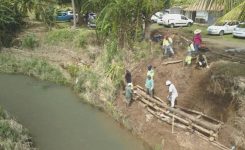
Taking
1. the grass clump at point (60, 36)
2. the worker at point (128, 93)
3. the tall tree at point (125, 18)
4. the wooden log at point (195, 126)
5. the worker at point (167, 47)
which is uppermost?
the tall tree at point (125, 18)

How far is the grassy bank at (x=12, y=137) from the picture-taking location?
16.8 metres

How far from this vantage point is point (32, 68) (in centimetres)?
3203

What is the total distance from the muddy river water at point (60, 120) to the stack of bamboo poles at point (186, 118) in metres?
1.80

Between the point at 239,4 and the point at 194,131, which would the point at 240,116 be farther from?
the point at 239,4

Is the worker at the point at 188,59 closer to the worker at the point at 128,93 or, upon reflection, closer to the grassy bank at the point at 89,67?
the worker at the point at 128,93

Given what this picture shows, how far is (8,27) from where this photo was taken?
130ft

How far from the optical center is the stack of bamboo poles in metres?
17.6

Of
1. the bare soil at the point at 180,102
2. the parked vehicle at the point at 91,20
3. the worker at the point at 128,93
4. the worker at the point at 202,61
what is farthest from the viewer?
the parked vehicle at the point at 91,20

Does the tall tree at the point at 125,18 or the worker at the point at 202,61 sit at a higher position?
the tall tree at the point at 125,18

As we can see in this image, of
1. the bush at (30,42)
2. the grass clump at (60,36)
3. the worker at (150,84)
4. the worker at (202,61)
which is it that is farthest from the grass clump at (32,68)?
the worker at (202,61)

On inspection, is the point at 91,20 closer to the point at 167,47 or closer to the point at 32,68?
the point at 32,68

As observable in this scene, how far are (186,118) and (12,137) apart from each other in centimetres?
776

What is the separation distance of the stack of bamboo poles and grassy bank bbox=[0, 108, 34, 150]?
6.28 meters

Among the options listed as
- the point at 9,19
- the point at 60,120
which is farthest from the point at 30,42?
the point at 60,120
